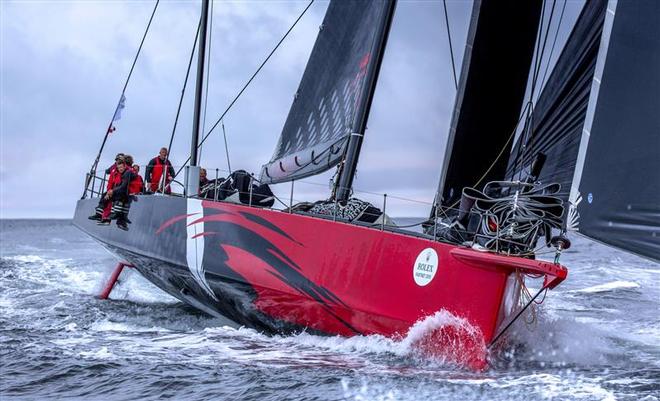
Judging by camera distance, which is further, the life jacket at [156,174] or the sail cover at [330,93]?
the life jacket at [156,174]

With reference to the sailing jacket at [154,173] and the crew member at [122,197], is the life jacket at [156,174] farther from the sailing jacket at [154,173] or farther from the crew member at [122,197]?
the crew member at [122,197]

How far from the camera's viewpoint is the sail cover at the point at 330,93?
27.7 ft

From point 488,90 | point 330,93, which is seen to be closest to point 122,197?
point 330,93

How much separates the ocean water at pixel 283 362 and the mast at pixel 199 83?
1.96 meters

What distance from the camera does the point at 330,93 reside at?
9273mm

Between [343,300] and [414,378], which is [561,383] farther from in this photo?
[343,300]

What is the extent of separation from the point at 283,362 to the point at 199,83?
159 inches

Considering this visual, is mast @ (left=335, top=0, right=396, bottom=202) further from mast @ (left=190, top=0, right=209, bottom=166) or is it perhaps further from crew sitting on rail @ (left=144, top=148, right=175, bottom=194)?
crew sitting on rail @ (left=144, top=148, right=175, bottom=194)

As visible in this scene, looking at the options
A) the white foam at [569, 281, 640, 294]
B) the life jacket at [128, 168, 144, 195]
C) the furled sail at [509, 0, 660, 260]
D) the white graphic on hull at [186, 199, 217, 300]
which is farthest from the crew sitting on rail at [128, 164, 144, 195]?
the white foam at [569, 281, 640, 294]

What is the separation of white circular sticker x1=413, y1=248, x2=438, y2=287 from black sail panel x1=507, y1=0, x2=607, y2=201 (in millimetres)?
Result: 1122

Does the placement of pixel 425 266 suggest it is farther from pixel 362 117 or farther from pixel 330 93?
pixel 330 93

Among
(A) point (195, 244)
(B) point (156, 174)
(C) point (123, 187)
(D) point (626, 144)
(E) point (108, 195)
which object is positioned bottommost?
(A) point (195, 244)

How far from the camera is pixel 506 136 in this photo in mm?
7840

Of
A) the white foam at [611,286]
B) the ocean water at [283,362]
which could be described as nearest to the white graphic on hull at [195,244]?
the ocean water at [283,362]
